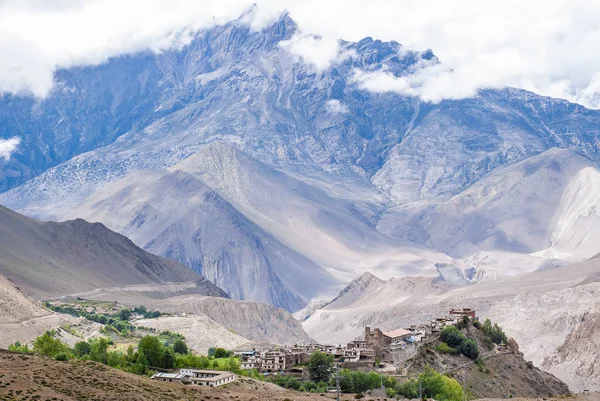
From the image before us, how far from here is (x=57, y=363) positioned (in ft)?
247

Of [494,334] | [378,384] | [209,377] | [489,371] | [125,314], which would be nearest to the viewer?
[209,377]

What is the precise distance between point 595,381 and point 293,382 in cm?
8317

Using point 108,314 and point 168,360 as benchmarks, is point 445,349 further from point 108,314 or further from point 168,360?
point 108,314

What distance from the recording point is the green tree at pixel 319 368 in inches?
4245

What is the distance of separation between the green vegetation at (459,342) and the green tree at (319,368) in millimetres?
20719

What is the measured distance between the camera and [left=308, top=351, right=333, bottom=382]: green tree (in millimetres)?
107812

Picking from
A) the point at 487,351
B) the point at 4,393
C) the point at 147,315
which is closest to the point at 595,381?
the point at 487,351

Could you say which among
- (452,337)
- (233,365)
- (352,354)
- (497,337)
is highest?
(497,337)

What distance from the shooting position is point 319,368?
108m

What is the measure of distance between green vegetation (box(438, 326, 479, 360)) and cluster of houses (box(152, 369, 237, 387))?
130ft

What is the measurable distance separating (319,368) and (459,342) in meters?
24.5

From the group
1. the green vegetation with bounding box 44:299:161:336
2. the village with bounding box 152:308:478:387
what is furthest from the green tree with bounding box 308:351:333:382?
the green vegetation with bounding box 44:299:161:336

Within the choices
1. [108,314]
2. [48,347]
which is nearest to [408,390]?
[48,347]

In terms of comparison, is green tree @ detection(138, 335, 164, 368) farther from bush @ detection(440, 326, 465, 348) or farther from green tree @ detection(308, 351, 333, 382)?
bush @ detection(440, 326, 465, 348)
